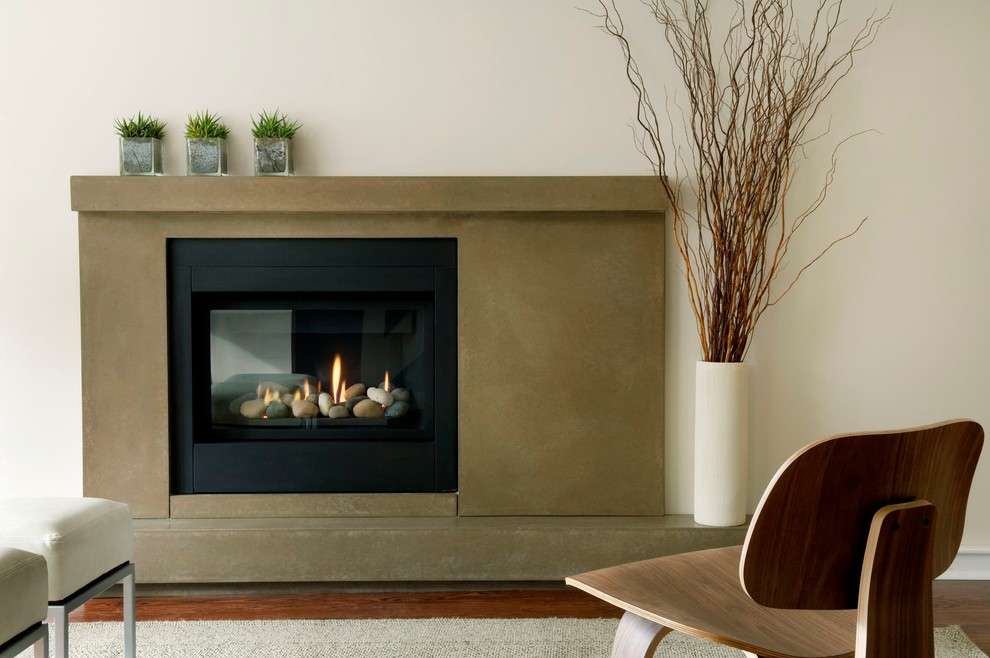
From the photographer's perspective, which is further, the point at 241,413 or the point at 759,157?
the point at 241,413

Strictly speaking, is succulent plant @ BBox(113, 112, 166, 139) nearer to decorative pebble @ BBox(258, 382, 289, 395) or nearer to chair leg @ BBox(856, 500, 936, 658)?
decorative pebble @ BBox(258, 382, 289, 395)

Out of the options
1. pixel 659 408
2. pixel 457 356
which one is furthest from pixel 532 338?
pixel 659 408

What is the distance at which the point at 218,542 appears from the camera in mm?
2654

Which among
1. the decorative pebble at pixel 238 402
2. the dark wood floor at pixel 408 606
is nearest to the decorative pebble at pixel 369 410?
the decorative pebble at pixel 238 402

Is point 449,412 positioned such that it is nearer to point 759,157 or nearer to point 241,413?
point 241,413

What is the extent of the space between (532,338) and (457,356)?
0.85 feet

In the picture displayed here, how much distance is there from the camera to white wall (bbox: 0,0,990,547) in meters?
2.79

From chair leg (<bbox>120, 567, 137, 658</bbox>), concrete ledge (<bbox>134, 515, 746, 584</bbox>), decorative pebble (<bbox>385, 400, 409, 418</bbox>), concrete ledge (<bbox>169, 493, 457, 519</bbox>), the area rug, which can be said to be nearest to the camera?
chair leg (<bbox>120, 567, 137, 658</bbox>)

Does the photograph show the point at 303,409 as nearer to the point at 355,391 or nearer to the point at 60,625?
the point at 355,391

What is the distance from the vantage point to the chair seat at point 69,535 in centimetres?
175

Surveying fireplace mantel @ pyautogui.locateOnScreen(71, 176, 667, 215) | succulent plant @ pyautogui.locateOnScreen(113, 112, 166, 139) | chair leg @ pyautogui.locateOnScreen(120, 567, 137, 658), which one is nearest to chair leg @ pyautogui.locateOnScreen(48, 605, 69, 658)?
chair leg @ pyautogui.locateOnScreen(120, 567, 137, 658)

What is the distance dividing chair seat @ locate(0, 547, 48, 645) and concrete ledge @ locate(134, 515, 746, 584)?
3.54 feet

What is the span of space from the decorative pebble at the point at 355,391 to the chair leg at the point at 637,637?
1.63m

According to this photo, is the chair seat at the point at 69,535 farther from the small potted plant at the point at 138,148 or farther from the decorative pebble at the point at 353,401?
the small potted plant at the point at 138,148
